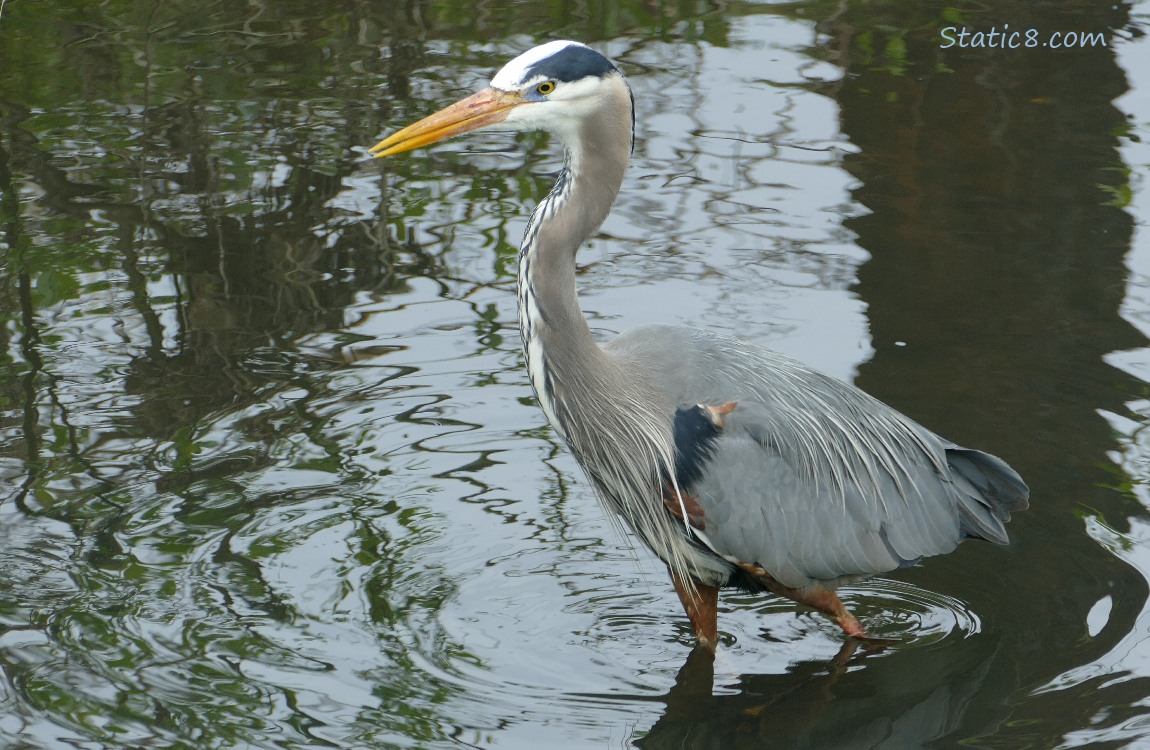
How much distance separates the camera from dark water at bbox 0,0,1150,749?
202 inches

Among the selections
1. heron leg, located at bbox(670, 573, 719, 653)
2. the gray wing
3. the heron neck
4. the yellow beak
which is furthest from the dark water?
the yellow beak

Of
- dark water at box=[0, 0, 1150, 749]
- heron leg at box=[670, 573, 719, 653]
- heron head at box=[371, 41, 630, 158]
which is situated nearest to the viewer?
heron head at box=[371, 41, 630, 158]

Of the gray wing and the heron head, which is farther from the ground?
the heron head

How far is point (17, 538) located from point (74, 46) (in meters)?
6.24

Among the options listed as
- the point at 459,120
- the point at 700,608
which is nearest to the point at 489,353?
the point at 700,608

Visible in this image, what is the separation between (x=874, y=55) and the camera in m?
11.0

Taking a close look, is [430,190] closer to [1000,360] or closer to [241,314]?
[241,314]

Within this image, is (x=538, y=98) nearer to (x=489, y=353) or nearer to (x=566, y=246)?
(x=566, y=246)

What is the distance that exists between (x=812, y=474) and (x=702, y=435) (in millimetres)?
503

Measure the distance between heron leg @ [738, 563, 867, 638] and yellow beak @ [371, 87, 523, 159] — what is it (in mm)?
1881

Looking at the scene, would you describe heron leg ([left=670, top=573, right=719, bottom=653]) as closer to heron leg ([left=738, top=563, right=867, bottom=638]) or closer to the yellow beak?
heron leg ([left=738, top=563, right=867, bottom=638])

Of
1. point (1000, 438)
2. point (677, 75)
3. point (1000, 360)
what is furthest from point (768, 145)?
point (1000, 438)

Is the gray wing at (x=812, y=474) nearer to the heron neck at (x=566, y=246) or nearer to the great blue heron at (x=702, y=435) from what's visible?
the great blue heron at (x=702, y=435)

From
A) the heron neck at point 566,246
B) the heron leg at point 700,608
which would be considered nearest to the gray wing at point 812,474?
the heron leg at point 700,608
